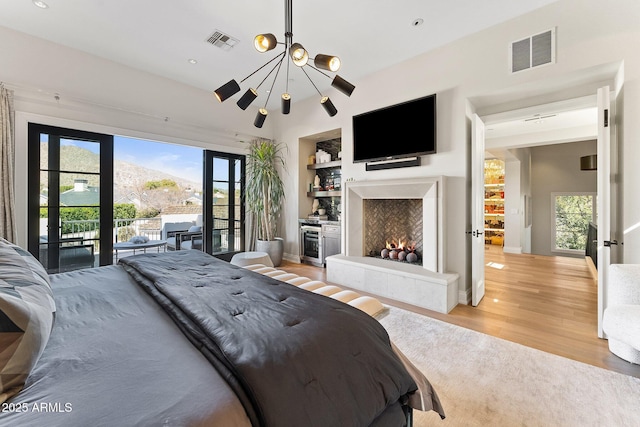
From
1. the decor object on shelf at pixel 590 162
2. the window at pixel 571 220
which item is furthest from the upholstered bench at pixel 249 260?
the window at pixel 571 220

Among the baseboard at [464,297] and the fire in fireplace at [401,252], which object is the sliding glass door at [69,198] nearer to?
the fire in fireplace at [401,252]

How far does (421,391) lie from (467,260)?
2.59 m

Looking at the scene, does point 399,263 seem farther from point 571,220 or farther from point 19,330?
point 571,220

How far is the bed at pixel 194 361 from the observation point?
737 millimetres

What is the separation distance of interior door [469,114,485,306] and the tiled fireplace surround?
24 cm

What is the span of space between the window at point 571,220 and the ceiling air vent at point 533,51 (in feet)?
21.9

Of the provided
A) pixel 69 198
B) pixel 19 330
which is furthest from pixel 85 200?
pixel 19 330

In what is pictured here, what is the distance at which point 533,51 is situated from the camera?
2830 millimetres

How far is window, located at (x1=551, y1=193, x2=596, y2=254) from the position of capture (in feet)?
23.9

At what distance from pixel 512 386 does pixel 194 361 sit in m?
2.08

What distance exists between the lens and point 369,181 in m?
4.09

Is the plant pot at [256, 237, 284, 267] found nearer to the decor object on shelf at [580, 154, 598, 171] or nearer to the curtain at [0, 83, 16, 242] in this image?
the curtain at [0, 83, 16, 242]

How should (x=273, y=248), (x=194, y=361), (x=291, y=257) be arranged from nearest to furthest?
(x=194, y=361) < (x=273, y=248) < (x=291, y=257)

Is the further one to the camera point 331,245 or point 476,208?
point 331,245
